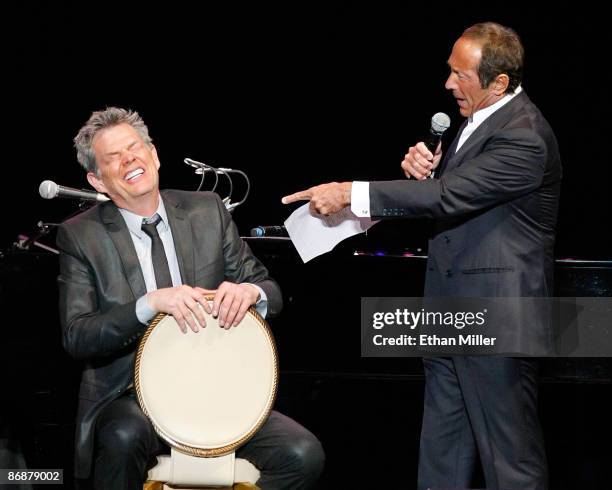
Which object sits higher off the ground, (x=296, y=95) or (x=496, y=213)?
(x=296, y=95)

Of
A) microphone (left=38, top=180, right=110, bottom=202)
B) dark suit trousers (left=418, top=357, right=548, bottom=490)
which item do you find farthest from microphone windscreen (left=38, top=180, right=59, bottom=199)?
dark suit trousers (left=418, top=357, right=548, bottom=490)

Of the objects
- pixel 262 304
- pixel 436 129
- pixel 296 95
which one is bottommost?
pixel 262 304

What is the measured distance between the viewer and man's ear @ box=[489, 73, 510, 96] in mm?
2816

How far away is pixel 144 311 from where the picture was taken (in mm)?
2404

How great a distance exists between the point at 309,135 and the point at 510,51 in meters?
3.33

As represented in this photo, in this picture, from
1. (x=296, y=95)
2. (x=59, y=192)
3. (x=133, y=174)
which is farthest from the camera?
(x=296, y=95)

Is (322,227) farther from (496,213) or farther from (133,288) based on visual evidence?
(133,288)

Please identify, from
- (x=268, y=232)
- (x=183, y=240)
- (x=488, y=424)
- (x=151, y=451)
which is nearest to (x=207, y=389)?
(x=151, y=451)

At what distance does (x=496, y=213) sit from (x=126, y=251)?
1200mm

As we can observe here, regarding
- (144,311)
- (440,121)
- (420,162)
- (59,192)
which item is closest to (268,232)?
→ (59,192)

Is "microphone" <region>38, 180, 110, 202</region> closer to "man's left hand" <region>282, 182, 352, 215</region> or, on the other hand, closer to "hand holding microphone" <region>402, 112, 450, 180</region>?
"man's left hand" <region>282, 182, 352, 215</region>

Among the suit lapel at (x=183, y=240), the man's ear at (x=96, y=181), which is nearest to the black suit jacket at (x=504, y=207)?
the suit lapel at (x=183, y=240)

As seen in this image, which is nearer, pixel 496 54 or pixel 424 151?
pixel 496 54

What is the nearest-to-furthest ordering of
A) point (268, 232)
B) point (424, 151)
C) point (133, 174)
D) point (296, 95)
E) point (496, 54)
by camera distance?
point (133, 174) → point (496, 54) → point (424, 151) → point (268, 232) → point (296, 95)
